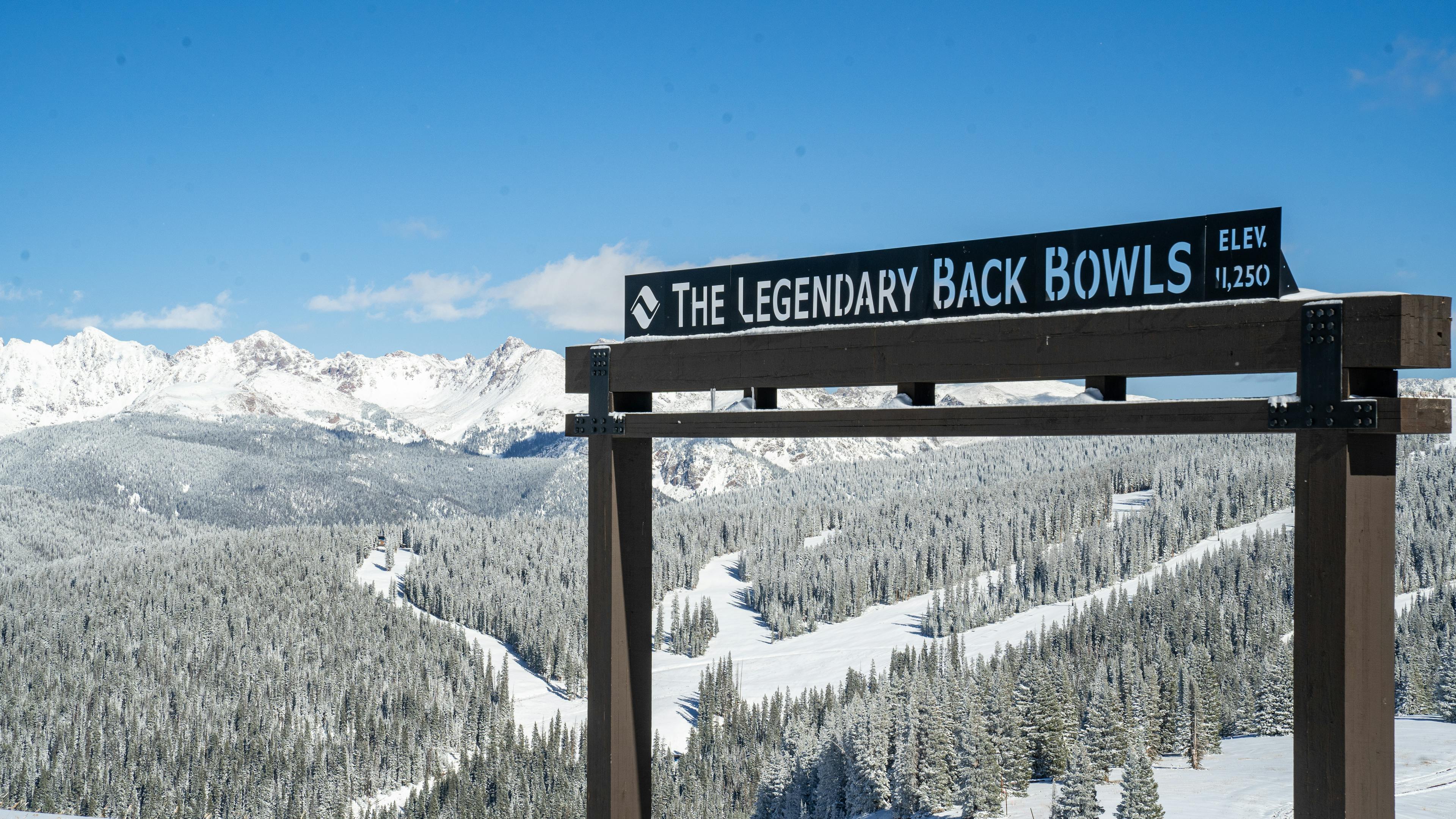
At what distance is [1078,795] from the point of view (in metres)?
47.9

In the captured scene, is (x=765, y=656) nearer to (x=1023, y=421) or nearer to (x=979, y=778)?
(x=979, y=778)

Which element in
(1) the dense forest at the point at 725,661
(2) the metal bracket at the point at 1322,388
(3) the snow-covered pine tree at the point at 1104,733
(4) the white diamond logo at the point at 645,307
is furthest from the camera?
(1) the dense forest at the point at 725,661

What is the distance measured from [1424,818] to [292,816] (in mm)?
92237

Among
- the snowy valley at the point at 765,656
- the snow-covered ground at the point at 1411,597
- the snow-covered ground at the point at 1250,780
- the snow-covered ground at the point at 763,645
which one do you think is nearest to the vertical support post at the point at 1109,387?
the snowy valley at the point at 765,656

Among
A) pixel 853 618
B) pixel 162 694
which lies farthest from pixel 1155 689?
pixel 162 694

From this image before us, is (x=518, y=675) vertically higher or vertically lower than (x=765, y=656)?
lower

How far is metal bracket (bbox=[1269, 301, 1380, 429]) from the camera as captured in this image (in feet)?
17.4

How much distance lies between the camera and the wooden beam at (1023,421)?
5.44 m

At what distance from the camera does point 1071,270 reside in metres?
6.33

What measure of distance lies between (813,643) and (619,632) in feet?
486

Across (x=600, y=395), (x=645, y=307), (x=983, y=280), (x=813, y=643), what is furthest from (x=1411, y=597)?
(x=600, y=395)

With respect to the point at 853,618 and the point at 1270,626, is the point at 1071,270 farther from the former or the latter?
the point at 853,618

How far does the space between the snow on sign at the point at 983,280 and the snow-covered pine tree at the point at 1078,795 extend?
4586 centimetres

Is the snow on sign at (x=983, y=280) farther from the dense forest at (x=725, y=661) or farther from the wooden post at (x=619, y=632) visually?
the dense forest at (x=725, y=661)
